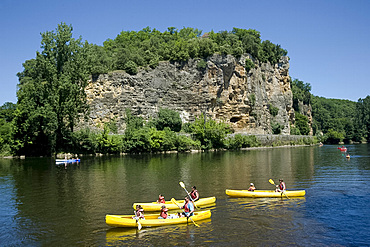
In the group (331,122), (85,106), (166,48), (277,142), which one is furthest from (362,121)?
(85,106)

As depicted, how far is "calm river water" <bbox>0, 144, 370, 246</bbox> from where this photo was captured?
51.2 feet

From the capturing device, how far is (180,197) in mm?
23562

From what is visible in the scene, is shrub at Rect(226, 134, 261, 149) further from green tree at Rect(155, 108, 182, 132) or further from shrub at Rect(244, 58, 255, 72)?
shrub at Rect(244, 58, 255, 72)

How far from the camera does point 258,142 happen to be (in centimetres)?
7800

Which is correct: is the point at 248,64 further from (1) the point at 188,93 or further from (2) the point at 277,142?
(2) the point at 277,142

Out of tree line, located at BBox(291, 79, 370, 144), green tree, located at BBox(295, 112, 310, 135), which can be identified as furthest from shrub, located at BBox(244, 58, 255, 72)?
green tree, located at BBox(295, 112, 310, 135)

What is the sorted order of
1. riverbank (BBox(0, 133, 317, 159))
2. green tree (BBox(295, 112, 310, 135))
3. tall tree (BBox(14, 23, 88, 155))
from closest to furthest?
tall tree (BBox(14, 23, 88, 155)) < riverbank (BBox(0, 133, 317, 159)) < green tree (BBox(295, 112, 310, 135))

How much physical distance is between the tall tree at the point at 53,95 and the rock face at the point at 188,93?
1185 cm

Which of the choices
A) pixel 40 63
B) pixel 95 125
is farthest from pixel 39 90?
pixel 95 125

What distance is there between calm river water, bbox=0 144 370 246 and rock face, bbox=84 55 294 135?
117ft

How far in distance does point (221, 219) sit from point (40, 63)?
150ft

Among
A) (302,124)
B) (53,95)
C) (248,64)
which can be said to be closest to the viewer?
(53,95)

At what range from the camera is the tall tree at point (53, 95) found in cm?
5262

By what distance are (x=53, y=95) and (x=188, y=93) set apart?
109 feet
